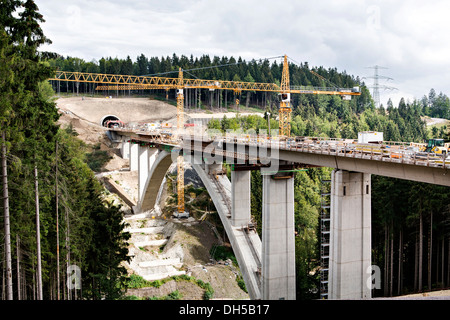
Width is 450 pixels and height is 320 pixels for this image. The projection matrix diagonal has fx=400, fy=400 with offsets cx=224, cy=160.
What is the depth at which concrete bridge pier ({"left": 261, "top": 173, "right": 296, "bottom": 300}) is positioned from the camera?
3341cm

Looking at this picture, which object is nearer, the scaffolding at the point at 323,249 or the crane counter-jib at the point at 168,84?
the scaffolding at the point at 323,249

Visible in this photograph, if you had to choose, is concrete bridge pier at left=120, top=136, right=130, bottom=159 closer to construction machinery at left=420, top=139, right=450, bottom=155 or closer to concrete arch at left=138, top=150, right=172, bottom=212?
concrete arch at left=138, top=150, right=172, bottom=212

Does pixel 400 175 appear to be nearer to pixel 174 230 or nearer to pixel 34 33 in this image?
pixel 34 33

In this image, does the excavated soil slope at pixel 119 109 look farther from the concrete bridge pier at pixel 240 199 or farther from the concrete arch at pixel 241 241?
the concrete bridge pier at pixel 240 199

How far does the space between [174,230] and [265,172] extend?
28071 mm

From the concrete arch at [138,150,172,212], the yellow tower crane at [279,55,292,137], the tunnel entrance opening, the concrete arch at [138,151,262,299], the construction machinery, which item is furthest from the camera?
the tunnel entrance opening

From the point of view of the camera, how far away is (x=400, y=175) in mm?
22688

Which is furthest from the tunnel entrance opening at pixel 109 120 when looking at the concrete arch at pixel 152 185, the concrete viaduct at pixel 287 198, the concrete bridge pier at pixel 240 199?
the concrete bridge pier at pixel 240 199

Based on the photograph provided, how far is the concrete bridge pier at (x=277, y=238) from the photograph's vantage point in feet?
110

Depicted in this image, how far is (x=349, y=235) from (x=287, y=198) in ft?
25.7

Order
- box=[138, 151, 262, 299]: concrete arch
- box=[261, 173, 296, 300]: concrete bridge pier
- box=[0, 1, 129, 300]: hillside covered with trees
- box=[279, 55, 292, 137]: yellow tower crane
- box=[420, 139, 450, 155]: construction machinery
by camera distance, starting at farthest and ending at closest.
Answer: box=[279, 55, 292, 137]: yellow tower crane < box=[138, 151, 262, 299]: concrete arch < box=[261, 173, 296, 300]: concrete bridge pier < box=[420, 139, 450, 155]: construction machinery < box=[0, 1, 129, 300]: hillside covered with trees

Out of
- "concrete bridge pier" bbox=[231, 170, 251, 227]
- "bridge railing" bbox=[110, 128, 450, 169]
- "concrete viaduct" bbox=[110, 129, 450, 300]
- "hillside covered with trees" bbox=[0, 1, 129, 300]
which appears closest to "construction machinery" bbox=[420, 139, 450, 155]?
"bridge railing" bbox=[110, 128, 450, 169]

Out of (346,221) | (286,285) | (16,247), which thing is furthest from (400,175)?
→ (16,247)
